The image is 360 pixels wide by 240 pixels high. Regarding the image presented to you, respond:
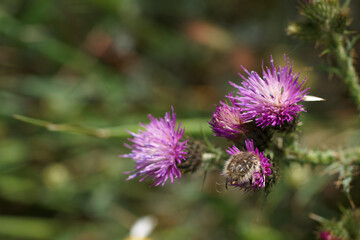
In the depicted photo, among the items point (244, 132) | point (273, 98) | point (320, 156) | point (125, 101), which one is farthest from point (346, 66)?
point (125, 101)

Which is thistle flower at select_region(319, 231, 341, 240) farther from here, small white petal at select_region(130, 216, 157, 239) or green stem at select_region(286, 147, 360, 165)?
small white petal at select_region(130, 216, 157, 239)

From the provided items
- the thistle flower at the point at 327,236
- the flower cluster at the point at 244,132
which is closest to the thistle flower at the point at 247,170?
the flower cluster at the point at 244,132

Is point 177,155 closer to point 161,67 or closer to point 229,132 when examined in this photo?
point 229,132

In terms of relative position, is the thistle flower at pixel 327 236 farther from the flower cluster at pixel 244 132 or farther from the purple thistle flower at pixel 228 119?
the purple thistle flower at pixel 228 119

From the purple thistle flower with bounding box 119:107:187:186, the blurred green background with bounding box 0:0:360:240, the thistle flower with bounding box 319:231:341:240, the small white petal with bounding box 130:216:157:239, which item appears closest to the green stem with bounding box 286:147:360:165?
the thistle flower with bounding box 319:231:341:240

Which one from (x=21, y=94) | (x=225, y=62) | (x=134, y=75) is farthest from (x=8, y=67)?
(x=225, y=62)

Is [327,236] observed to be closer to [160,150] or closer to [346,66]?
[346,66]
